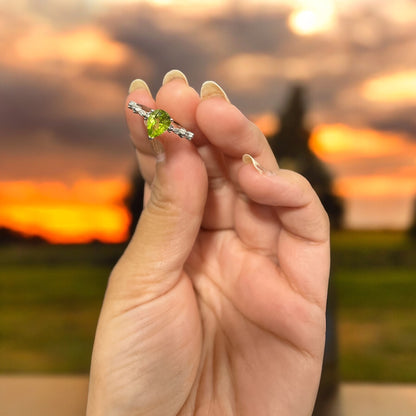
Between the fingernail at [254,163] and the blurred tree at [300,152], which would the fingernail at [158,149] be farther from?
the blurred tree at [300,152]

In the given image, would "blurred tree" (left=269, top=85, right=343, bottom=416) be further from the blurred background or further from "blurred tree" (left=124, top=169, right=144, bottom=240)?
"blurred tree" (left=124, top=169, right=144, bottom=240)

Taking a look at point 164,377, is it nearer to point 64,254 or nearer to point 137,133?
point 137,133

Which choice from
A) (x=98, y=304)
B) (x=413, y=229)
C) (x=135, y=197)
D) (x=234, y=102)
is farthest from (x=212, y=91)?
(x=98, y=304)

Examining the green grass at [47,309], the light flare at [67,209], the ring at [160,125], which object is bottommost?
the green grass at [47,309]

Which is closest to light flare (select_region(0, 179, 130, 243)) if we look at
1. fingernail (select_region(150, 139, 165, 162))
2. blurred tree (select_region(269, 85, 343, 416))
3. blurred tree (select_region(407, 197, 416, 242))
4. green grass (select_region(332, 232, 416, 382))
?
blurred tree (select_region(269, 85, 343, 416))

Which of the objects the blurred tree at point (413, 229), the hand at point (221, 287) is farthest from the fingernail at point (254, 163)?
the blurred tree at point (413, 229)

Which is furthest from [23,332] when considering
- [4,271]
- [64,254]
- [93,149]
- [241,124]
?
[241,124]
